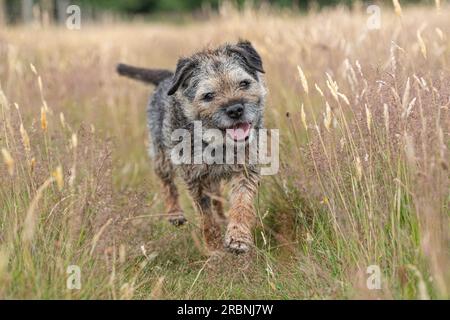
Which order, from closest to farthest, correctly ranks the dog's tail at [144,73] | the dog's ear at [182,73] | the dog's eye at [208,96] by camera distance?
1. the dog's eye at [208,96]
2. the dog's ear at [182,73]
3. the dog's tail at [144,73]

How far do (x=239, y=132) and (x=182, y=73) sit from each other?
2.55ft

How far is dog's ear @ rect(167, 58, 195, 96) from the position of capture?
514 centimetres

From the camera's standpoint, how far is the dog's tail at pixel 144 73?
6723 millimetres

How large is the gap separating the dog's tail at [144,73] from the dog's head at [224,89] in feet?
4.33

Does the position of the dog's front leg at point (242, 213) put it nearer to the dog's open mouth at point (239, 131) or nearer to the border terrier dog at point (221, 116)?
the border terrier dog at point (221, 116)

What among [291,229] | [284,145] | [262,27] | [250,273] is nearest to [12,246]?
[250,273]

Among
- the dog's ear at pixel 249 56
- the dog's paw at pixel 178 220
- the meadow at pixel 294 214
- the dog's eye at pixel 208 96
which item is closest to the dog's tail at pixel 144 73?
the meadow at pixel 294 214

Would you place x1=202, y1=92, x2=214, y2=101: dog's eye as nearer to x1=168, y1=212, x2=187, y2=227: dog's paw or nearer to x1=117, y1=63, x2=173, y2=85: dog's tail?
x1=168, y1=212, x2=187, y2=227: dog's paw

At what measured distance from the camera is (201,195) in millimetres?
5375

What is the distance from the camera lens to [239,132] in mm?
4750

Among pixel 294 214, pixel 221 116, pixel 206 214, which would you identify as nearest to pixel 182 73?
pixel 221 116

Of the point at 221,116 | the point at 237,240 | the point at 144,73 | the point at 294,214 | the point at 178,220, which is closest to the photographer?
the point at 237,240

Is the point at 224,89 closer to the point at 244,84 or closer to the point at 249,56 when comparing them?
the point at 244,84
